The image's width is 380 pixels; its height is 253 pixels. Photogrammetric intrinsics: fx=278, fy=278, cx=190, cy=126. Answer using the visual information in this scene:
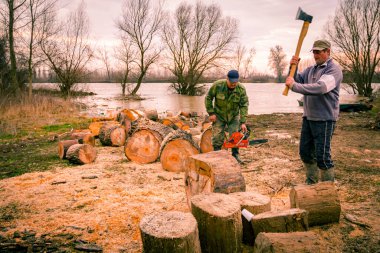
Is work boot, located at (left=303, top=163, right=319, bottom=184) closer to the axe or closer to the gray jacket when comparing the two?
the gray jacket

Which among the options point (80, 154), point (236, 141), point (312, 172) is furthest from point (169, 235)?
→ point (80, 154)

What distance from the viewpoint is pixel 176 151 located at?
518cm

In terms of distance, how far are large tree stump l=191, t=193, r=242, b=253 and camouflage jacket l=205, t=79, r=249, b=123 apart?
2.89 metres

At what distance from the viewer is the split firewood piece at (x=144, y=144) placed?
5.70 meters

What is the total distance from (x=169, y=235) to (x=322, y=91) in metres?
2.47

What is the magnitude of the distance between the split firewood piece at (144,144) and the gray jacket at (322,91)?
3029 millimetres

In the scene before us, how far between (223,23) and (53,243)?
32717 mm

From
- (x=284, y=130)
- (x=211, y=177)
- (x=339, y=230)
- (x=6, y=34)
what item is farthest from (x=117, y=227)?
(x=6, y=34)

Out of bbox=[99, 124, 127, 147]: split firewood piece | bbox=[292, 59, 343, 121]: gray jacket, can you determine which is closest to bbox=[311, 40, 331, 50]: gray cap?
bbox=[292, 59, 343, 121]: gray jacket

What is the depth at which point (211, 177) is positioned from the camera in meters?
3.30

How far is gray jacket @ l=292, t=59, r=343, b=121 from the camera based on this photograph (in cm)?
334

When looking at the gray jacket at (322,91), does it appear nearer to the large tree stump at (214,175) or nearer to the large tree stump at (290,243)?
the large tree stump at (214,175)

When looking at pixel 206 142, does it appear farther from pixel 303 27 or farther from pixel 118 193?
pixel 303 27

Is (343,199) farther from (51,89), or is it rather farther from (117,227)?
(51,89)
